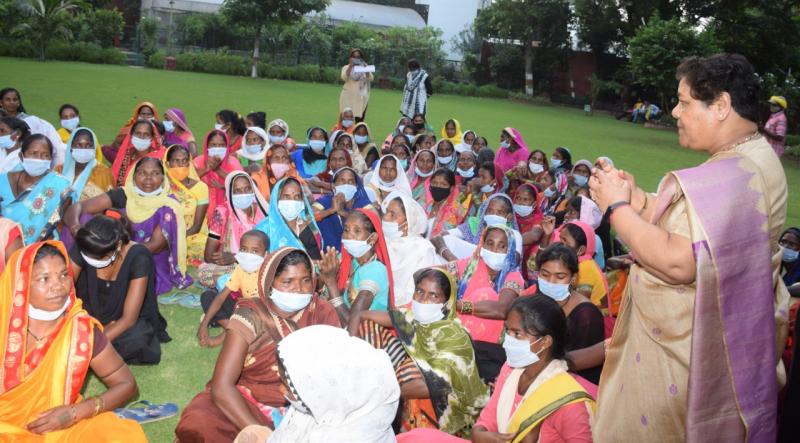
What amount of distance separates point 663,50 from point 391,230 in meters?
16.3

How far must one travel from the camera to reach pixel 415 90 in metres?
12.0

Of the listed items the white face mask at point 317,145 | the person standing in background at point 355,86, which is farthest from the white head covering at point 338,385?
the person standing in background at point 355,86

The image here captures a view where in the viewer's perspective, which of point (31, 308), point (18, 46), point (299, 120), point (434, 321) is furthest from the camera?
point (18, 46)

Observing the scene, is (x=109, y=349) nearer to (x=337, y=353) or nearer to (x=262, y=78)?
(x=337, y=353)

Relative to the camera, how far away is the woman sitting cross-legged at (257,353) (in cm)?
252

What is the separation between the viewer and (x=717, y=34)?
24750 mm

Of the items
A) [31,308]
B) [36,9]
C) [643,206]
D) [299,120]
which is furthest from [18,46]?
[643,206]

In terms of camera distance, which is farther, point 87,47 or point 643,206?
point 87,47

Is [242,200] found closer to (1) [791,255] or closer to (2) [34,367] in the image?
(2) [34,367]

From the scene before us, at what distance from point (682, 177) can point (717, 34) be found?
26.4m

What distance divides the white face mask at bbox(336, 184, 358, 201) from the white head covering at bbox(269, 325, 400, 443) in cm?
393

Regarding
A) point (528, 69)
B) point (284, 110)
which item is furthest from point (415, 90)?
point (528, 69)

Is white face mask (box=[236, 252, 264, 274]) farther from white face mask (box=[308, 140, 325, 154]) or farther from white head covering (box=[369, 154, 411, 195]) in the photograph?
white face mask (box=[308, 140, 325, 154])

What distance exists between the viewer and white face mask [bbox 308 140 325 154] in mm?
7628
